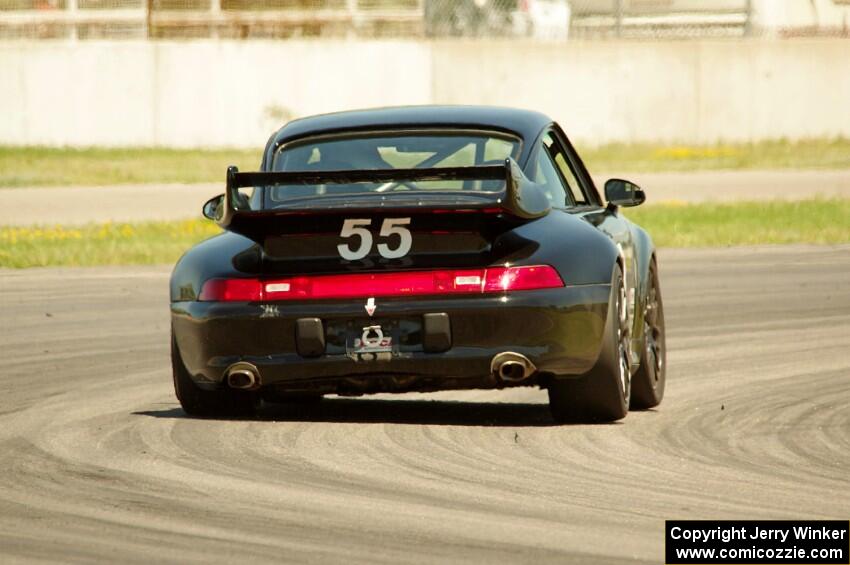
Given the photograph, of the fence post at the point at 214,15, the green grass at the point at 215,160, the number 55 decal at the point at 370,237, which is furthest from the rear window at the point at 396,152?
the fence post at the point at 214,15

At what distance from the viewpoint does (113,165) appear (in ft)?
99.1

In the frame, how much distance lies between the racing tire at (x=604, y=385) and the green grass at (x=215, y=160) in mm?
19983

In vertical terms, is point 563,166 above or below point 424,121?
below

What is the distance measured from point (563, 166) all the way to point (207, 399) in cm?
197

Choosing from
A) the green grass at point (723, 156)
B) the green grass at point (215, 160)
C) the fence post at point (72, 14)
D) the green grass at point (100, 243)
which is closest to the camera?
the green grass at point (100, 243)

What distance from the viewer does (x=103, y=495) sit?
7031mm

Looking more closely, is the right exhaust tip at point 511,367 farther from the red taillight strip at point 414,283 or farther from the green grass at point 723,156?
the green grass at point 723,156

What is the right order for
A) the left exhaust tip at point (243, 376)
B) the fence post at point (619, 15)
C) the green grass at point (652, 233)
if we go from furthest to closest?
1. the fence post at point (619, 15)
2. the green grass at point (652, 233)
3. the left exhaust tip at point (243, 376)

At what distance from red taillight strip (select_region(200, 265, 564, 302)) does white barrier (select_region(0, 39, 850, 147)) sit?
23.4 metres

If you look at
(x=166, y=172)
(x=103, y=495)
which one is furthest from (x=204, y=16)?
(x=103, y=495)

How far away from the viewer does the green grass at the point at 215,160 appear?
28969mm

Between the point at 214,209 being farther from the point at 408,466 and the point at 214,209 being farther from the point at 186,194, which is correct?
the point at 186,194

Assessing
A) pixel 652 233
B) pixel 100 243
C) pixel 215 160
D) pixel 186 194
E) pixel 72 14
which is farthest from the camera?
pixel 72 14

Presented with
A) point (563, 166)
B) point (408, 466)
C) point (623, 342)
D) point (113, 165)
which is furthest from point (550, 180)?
point (113, 165)
